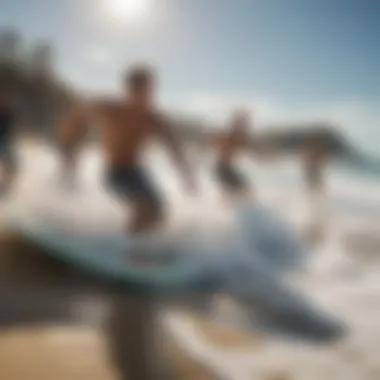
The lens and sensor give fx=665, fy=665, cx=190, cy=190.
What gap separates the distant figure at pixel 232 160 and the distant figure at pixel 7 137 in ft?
1.08

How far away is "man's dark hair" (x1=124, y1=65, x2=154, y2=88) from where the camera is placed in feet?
3.54

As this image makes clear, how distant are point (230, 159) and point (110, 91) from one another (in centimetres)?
23

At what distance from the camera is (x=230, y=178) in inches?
43.4

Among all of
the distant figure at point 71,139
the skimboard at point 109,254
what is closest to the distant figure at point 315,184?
the skimboard at point 109,254

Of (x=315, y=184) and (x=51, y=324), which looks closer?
(x=51, y=324)

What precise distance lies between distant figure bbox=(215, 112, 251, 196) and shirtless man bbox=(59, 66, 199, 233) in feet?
0.26

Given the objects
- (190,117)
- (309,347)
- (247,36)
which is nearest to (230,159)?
(190,117)

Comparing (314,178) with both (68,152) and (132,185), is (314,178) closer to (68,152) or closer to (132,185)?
(132,185)

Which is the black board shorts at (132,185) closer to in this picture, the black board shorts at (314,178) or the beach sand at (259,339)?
the beach sand at (259,339)

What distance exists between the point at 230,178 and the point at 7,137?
0.37m

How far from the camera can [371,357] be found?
108 centimetres

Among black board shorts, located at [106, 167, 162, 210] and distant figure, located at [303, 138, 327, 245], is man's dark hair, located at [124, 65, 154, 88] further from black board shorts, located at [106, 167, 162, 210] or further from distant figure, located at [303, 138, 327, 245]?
distant figure, located at [303, 138, 327, 245]

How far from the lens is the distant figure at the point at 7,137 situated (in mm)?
1046

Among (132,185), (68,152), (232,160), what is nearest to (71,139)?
(68,152)
